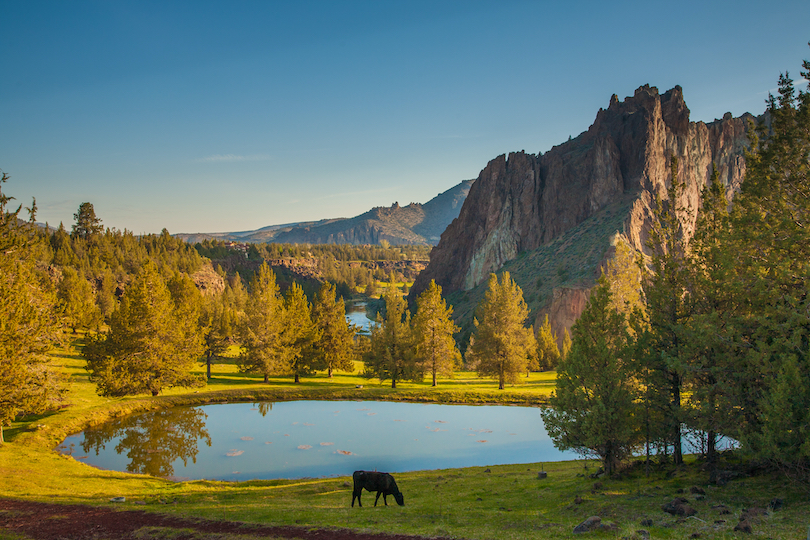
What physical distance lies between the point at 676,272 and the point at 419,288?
174513 mm

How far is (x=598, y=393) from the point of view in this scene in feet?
70.1

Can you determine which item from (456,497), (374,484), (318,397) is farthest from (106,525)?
(318,397)

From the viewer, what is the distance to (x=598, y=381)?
21.3m

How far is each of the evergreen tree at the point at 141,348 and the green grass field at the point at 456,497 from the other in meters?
5.70

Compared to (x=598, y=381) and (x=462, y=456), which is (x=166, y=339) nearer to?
(x=462, y=456)

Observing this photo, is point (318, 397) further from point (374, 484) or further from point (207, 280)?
point (207, 280)

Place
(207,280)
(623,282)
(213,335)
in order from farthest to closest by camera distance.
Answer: (207,280), (213,335), (623,282)

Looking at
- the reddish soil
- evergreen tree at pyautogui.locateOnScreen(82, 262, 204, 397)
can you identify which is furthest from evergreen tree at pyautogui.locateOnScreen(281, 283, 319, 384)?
the reddish soil

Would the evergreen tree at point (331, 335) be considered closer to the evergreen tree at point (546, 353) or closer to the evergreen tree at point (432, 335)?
the evergreen tree at point (432, 335)

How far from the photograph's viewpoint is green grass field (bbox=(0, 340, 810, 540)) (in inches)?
561

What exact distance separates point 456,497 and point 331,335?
39500 millimetres

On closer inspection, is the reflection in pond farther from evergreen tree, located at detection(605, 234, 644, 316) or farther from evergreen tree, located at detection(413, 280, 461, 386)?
evergreen tree, located at detection(605, 234, 644, 316)

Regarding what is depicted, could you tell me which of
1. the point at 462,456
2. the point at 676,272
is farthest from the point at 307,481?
the point at 676,272

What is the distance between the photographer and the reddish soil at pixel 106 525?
1434 centimetres
